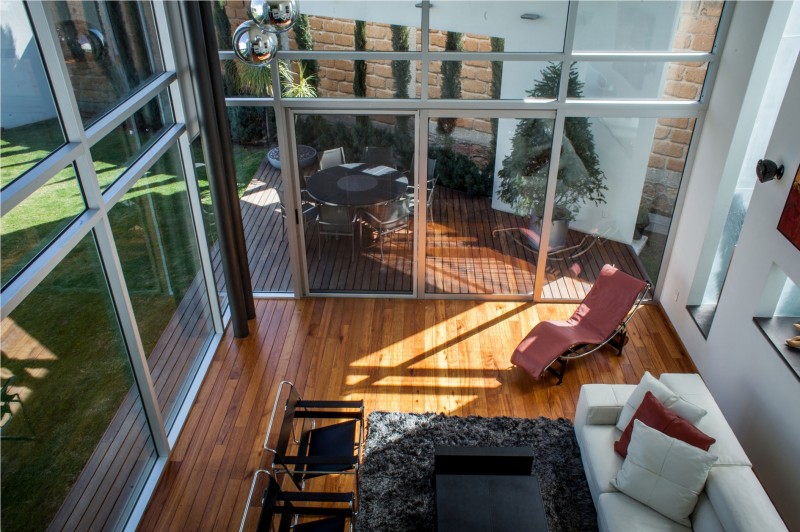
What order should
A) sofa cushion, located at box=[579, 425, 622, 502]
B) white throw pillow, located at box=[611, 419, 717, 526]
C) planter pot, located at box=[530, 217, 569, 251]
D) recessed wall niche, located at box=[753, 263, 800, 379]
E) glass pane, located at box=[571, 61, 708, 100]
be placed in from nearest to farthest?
white throw pillow, located at box=[611, 419, 717, 526], sofa cushion, located at box=[579, 425, 622, 502], recessed wall niche, located at box=[753, 263, 800, 379], glass pane, located at box=[571, 61, 708, 100], planter pot, located at box=[530, 217, 569, 251]

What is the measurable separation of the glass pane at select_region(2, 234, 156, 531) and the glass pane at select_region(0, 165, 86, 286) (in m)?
0.20

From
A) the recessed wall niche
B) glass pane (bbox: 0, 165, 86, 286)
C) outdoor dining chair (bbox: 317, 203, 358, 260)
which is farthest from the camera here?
outdoor dining chair (bbox: 317, 203, 358, 260)

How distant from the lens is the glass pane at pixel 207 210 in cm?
610

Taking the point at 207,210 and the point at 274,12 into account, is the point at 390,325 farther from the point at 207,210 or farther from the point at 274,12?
the point at 274,12

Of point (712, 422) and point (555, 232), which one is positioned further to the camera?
point (555, 232)

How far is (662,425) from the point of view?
4.61m

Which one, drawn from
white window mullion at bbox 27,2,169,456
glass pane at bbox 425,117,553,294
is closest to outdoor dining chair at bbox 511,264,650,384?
glass pane at bbox 425,117,553,294

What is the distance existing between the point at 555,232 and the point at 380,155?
208 cm

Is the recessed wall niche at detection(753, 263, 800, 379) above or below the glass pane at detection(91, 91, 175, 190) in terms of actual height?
below

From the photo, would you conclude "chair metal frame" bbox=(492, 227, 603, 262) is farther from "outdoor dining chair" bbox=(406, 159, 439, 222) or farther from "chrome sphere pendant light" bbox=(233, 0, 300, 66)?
"chrome sphere pendant light" bbox=(233, 0, 300, 66)

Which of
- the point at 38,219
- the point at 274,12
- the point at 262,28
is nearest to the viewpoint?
A: the point at 38,219

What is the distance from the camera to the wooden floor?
206 inches

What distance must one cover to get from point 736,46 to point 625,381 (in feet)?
10.5

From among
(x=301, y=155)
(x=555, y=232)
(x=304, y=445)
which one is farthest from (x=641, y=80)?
(x=304, y=445)
